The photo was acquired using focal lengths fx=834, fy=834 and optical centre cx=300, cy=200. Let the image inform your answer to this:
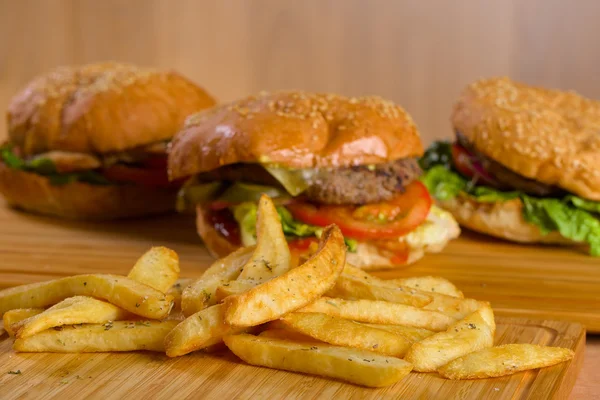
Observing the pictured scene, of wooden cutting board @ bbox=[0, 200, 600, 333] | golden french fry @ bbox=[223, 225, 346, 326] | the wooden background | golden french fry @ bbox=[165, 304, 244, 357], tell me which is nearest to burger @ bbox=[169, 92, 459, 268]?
wooden cutting board @ bbox=[0, 200, 600, 333]

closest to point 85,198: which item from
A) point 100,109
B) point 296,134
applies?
point 100,109

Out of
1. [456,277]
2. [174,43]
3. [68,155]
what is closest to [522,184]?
[456,277]

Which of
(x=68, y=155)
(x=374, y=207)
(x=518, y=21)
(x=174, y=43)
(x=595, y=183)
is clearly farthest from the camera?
(x=174, y=43)

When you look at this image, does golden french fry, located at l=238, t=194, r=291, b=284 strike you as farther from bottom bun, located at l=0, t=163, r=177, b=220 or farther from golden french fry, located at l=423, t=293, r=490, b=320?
bottom bun, located at l=0, t=163, r=177, b=220

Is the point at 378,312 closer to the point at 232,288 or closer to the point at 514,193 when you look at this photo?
the point at 232,288

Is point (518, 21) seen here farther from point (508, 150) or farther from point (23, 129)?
point (23, 129)

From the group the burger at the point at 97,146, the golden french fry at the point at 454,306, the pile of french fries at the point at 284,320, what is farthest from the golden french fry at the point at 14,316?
the burger at the point at 97,146
